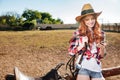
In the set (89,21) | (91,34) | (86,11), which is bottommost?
(91,34)

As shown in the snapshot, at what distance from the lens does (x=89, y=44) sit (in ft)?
12.4

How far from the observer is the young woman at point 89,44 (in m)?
3.66

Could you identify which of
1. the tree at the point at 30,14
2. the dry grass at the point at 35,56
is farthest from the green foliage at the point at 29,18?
the dry grass at the point at 35,56

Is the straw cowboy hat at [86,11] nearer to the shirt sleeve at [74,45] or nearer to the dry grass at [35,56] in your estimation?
the shirt sleeve at [74,45]

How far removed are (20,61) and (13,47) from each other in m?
2.69

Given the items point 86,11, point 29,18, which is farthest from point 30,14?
point 86,11

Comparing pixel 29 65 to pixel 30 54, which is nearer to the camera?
pixel 29 65

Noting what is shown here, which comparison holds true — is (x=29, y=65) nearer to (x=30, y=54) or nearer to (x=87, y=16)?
(x=30, y=54)

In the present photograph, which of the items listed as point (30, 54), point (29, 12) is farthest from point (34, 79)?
point (29, 12)

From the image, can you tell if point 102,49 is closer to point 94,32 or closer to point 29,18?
point 94,32

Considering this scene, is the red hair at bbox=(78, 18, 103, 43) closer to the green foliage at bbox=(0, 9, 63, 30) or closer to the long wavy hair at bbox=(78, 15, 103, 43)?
the long wavy hair at bbox=(78, 15, 103, 43)

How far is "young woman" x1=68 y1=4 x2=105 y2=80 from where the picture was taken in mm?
3658

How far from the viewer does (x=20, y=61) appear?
12.5m

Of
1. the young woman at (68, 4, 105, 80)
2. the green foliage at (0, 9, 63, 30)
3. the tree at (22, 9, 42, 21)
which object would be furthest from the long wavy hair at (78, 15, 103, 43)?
the tree at (22, 9, 42, 21)
